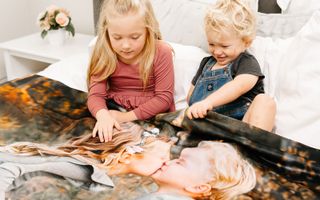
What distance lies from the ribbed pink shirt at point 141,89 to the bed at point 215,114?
6 cm

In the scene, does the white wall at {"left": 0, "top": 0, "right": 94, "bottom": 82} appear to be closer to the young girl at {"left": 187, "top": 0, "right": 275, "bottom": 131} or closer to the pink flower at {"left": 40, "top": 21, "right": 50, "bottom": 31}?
the pink flower at {"left": 40, "top": 21, "right": 50, "bottom": 31}

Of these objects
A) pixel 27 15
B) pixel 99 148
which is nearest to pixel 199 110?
pixel 99 148

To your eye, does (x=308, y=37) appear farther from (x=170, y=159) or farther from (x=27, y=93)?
(x=27, y=93)

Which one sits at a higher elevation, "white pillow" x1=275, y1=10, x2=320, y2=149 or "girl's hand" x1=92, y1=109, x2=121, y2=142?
"white pillow" x1=275, y1=10, x2=320, y2=149

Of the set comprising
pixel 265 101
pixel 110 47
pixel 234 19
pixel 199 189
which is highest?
pixel 234 19

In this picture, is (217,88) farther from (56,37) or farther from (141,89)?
(56,37)

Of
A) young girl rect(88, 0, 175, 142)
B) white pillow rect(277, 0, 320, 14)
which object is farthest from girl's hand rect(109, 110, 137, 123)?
white pillow rect(277, 0, 320, 14)

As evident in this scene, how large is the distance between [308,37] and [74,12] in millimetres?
1667

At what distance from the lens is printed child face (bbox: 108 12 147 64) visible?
1.26 meters

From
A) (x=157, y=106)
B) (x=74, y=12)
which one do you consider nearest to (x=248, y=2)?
(x=157, y=106)

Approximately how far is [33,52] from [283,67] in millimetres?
1377

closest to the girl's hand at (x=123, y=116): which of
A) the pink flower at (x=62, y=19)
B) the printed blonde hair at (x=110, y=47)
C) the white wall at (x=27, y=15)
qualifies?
the printed blonde hair at (x=110, y=47)

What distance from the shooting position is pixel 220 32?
1.28 meters

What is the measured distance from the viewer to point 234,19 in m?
1.27
